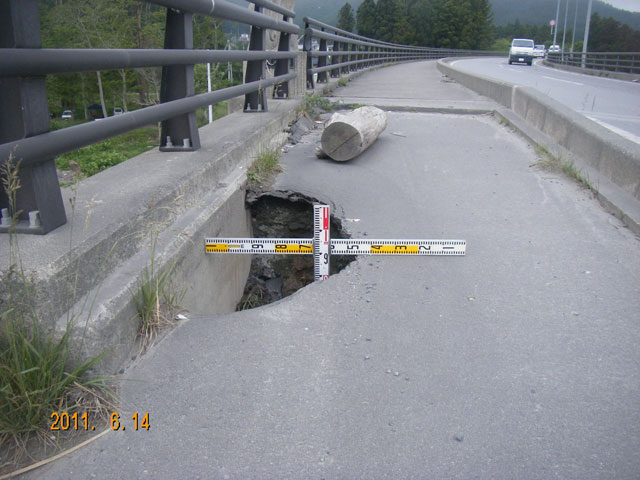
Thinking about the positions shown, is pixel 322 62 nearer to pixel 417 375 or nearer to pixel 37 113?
pixel 37 113

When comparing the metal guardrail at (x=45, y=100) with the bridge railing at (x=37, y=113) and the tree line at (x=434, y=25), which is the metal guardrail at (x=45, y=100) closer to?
the bridge railing at (x=37, y=113)

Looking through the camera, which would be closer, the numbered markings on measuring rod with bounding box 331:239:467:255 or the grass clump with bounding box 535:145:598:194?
the numbered markings on measuring rod with bounding box 331:239:467:255

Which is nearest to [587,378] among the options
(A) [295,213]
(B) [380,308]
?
(B) [380,308]

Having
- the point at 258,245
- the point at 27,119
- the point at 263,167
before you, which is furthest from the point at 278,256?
the point at 27,119

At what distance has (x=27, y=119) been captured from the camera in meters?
2.33

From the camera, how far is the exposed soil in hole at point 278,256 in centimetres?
489

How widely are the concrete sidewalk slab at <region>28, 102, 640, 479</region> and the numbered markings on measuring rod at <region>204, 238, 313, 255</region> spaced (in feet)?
1.46

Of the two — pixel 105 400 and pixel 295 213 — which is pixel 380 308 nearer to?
pixel 105 400

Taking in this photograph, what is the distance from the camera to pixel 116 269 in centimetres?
269

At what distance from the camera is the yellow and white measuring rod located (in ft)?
11.9

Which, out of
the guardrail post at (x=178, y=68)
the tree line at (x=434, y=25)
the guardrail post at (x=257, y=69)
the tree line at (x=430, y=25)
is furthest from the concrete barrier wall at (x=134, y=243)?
the tree line at (x=434, y=25)

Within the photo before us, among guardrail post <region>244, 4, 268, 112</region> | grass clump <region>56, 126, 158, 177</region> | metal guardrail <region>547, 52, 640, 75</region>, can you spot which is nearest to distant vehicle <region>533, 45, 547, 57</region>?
metal guardrail <region>547, 52, 640, 75</region>

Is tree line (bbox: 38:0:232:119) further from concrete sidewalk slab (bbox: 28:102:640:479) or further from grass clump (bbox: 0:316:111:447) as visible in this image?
grass clump (bbox: 0:316:111:447)

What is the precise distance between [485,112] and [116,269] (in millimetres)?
7738
